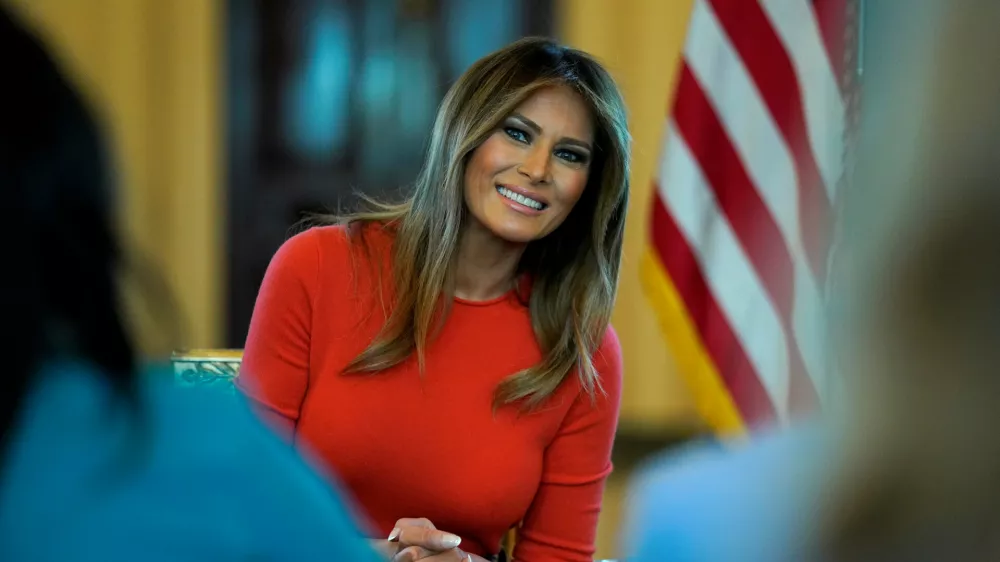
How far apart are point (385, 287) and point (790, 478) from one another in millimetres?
1127

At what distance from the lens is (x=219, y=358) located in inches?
60.7

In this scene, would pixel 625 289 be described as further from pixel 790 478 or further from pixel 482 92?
pixel 790 478

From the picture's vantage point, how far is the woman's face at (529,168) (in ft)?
4.77

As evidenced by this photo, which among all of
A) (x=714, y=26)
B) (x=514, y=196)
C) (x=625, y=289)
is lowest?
(x=625, y=289)

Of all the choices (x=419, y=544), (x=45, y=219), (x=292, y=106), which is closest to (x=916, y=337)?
(x=45, y=219)

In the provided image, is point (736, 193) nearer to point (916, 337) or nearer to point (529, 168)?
point (529, 168)

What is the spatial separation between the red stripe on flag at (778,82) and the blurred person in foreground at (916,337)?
57.1 inches

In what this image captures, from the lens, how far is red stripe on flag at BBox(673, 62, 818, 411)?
1787mm

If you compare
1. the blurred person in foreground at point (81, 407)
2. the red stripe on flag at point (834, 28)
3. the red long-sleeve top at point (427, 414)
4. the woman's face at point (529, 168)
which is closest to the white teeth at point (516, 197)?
the woman's face at point (529, 168)

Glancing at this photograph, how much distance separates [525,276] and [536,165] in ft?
0.61

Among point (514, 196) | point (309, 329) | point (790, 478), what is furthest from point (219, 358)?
point (790, 478)

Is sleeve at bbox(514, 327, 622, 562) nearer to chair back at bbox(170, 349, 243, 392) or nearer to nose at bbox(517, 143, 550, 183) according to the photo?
nose at bbox(517, 143, 550, 183)

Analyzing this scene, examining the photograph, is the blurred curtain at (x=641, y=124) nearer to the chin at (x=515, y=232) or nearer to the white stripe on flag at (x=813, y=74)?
the white stripe on flag at (x=813, y=74)

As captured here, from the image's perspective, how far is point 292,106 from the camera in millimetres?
3271
